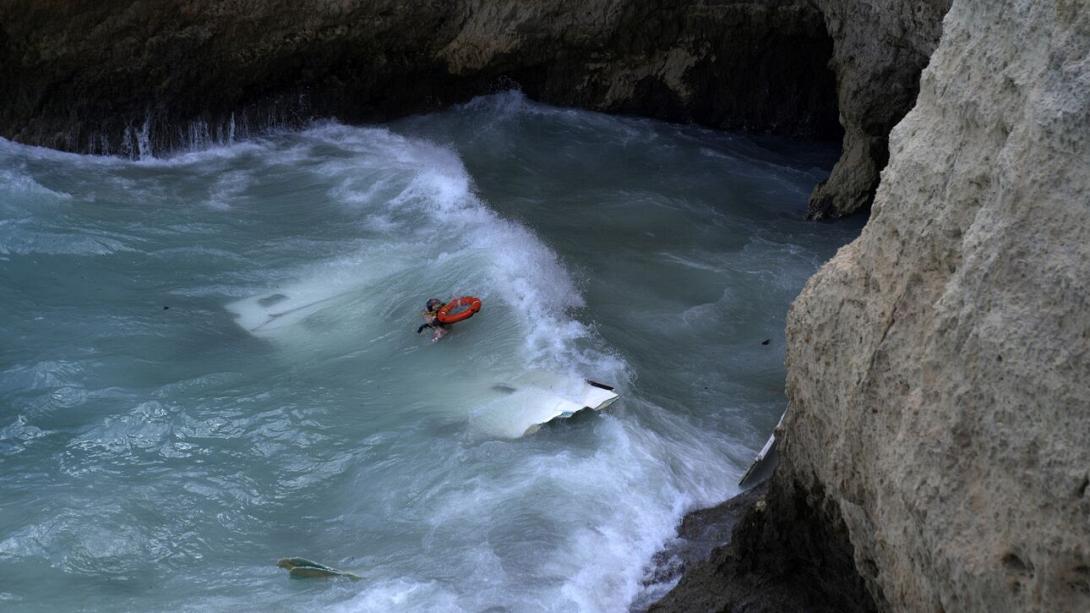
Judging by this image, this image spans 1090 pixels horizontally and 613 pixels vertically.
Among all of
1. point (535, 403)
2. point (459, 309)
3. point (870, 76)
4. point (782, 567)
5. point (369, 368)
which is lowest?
point (369, 368)

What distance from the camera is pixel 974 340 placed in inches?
136

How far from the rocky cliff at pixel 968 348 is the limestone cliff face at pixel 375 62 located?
8861 mm

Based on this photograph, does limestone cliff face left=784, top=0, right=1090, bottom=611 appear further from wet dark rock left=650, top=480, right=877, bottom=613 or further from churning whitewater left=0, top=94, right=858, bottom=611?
churning whitewater left=0, top=94, right=858, bottom=611

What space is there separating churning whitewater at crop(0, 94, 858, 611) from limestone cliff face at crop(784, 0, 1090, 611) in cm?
183

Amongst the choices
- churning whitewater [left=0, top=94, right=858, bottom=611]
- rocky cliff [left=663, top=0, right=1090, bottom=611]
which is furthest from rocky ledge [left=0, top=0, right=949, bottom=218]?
rocky cliff [left=663, top=0, right=1090, bottom=611]

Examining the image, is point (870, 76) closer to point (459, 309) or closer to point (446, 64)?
point (459, 309)

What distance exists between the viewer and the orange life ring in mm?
7867

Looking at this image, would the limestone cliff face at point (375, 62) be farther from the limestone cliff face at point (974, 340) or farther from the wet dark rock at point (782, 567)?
the limestone cliff face at point (974, 340)

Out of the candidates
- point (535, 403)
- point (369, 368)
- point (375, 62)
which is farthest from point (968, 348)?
point (375, 62)

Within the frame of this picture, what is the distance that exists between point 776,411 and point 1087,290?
434cm

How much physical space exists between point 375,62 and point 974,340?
408 inches

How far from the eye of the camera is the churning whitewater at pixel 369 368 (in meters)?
5.71

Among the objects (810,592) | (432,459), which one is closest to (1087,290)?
(810,592)

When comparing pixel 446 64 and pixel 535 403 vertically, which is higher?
pixel 446 64
